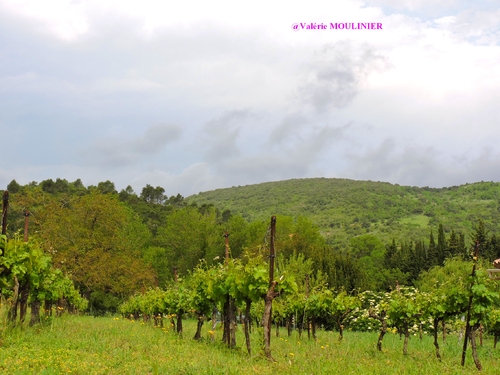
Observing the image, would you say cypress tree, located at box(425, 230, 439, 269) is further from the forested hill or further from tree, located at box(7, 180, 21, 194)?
tree, located at box(7, 180, 21, 194)

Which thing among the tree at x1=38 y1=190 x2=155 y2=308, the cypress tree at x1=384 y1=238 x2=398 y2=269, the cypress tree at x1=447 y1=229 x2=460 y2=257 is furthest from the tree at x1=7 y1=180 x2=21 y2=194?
the cypress tree at x1=447 y1=229 x2=460 y2=257

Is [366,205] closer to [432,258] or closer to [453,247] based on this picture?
[432,258]

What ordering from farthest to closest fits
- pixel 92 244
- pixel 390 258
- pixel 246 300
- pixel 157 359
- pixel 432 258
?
pixel 390 258 < pixel 432 258 < pixel 92 244 < pixel 246 300 < pixel 157 359

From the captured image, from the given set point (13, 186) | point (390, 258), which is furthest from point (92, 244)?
point (390, 258)

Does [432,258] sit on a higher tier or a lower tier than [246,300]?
higher

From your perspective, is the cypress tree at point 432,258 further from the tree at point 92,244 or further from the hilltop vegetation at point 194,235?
the tree at point 92,244

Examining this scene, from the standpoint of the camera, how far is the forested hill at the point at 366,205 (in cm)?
12688

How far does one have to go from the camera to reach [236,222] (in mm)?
64500

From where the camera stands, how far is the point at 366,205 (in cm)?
14925

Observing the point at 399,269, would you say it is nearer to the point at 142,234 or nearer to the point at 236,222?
Result: the point at 236,222

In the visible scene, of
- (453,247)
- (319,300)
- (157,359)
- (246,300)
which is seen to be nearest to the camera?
(157,359)

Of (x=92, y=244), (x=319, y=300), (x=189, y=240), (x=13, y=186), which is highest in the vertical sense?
(x=13, y=186)

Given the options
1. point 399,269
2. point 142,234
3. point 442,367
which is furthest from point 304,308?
point 399,269

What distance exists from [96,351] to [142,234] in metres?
45.7
